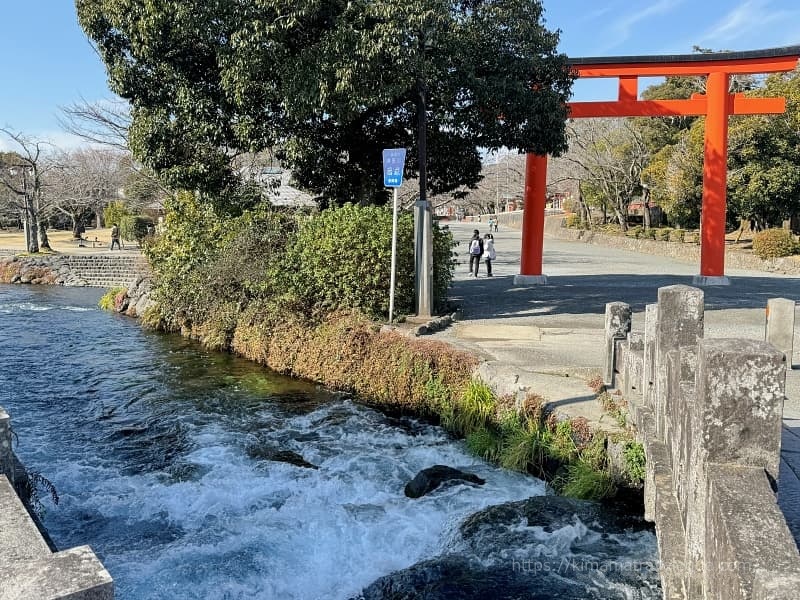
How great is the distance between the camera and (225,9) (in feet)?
32.9

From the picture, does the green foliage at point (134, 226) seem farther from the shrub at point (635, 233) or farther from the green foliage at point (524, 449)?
the green foliage at point (524, 449)

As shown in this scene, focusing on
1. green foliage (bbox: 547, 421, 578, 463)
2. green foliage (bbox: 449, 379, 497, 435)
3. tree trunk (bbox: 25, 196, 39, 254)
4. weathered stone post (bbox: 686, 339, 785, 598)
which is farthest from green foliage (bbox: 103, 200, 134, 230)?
weathered stone post (bbox: 686, 339, 785, 598)

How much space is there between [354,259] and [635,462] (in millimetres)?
6254

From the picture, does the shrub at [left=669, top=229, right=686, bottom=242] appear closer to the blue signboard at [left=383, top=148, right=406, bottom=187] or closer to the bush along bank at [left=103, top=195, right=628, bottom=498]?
the bush along bank at [left=103, top=195, right=628, bottom=498]

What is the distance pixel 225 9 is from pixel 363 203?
16.0 ft

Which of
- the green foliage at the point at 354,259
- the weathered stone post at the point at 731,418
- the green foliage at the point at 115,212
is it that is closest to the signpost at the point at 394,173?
the green foliage at the point at 354,259

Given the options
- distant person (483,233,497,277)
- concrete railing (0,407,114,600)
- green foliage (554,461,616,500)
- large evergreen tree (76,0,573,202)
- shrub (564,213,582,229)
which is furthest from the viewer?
shrub (564,213,582,229)

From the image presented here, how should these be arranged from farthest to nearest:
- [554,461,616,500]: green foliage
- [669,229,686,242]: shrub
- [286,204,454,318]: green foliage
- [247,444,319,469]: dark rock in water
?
[669,229,686,242]: shrub → [286,204,454,318]: green foliage → [247,444,319,469]: dark rock in water → [554,461,616,500]: green foliage

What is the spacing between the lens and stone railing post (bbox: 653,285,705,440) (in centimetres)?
427

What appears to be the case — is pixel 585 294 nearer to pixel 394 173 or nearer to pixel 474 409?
pixel 394 173

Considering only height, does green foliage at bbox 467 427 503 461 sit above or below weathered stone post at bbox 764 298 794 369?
below

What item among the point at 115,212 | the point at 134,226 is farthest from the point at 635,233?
the point at 115,212

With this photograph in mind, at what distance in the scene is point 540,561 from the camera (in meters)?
5.19

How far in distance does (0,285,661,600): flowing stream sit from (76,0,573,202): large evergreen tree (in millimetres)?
4700
